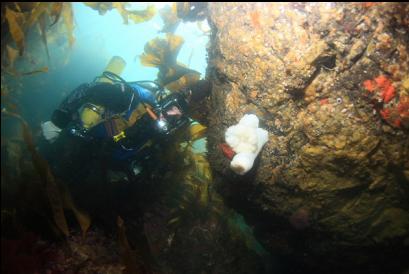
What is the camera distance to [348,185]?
10.5 feet

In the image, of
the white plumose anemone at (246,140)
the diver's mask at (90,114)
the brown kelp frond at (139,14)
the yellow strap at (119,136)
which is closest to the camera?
the white plumose anemone at (246,140)

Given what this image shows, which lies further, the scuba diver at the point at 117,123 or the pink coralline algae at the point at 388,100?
the scuba diver at the point at 117,123

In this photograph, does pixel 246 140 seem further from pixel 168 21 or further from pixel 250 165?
pixel 168 21

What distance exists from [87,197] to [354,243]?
140 inches

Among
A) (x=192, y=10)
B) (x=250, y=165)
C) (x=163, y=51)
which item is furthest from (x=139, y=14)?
(x=250, y=165)

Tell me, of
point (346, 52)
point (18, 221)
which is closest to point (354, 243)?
point (346, 52)

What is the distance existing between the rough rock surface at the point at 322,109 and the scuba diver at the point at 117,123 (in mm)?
561

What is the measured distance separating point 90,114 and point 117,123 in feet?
1.92

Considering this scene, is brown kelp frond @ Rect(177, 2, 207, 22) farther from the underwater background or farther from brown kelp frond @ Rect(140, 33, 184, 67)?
brown kelp frond @ Rect(140, 33, 184, 67)

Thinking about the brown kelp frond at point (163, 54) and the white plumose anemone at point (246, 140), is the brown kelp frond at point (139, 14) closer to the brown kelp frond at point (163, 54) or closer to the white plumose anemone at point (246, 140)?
the brown kelp frond at point (163, 54)

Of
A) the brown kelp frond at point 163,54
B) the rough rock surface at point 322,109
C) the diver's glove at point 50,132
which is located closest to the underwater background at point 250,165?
the rough rock surface at point 322,109

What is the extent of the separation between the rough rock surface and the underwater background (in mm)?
12

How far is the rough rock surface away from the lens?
2750mm

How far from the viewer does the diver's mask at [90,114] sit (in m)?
4.19
